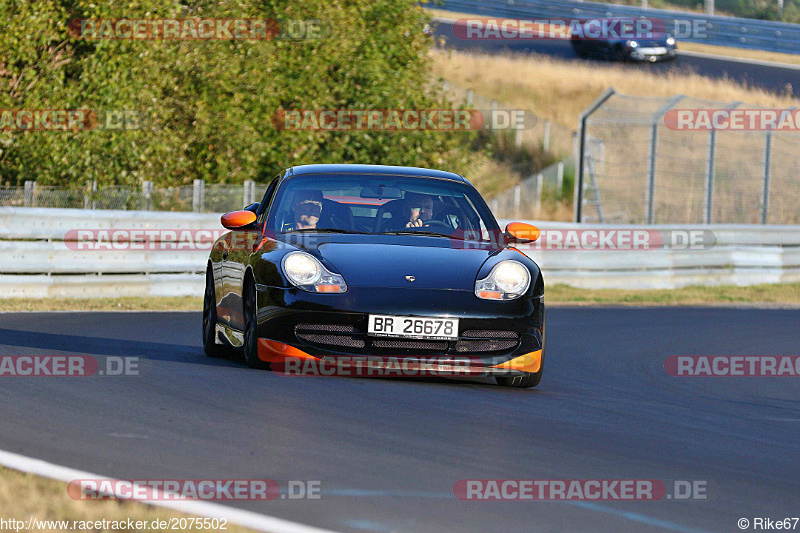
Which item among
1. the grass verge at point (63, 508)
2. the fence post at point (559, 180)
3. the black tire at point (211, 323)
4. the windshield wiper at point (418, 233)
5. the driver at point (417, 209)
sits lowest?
the fence post at point (559, 180)

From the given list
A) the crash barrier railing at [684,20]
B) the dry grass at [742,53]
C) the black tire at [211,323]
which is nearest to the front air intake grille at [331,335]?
the black tire at [211,323]

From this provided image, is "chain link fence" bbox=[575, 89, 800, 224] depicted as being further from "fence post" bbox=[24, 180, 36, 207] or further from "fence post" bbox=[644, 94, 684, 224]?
"fence post" bbox=[24, 180, 36, 207]

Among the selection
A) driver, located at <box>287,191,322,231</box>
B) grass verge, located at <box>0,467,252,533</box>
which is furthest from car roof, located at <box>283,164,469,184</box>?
grass verge, located at <box>0,467,252,533</box>

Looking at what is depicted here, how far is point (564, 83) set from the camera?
145ft

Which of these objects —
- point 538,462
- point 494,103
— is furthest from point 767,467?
point 494,103

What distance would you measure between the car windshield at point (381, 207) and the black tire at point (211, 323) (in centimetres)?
117

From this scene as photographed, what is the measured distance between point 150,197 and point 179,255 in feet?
7.86

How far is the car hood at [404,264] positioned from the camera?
7945mm

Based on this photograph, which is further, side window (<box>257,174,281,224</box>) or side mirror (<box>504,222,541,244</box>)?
side window (<box>257,174,281,224</box>)

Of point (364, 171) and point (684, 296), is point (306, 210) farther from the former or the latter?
point (684, 296)

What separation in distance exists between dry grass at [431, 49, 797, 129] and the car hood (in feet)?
112

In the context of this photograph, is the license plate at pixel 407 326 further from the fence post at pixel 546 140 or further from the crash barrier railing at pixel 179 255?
the fence post at pixel 546 140

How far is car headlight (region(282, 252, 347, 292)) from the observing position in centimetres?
794

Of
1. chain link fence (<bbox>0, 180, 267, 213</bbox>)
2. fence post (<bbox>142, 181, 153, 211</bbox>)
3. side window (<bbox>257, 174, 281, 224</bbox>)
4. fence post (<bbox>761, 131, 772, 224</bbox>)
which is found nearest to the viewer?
side window (<bbox>257, 174, 281, 224</bbox>)
